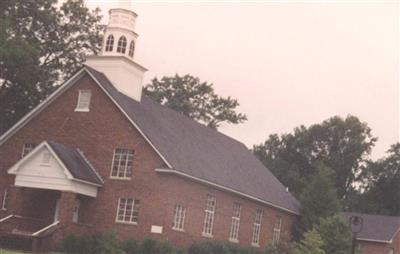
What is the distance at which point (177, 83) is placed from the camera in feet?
246

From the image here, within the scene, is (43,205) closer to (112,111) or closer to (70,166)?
(70,166)

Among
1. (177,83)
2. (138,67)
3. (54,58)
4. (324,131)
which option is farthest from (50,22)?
(324,131)

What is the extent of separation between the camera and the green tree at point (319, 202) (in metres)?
49.2

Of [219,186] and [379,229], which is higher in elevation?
[219,186]

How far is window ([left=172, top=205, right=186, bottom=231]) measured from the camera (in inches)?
1389

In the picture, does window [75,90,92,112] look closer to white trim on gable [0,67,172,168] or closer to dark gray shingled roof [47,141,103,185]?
white trim on gable [0,67,172,168]

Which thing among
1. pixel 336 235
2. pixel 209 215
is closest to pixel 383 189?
pixel 336 235

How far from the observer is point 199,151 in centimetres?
4081

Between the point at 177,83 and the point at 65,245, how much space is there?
4498cm

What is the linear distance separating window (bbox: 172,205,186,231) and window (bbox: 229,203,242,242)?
644 cm

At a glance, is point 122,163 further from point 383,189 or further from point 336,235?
point 383,189

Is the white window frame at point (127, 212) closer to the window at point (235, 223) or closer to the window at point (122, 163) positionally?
the window at point (122, 163)

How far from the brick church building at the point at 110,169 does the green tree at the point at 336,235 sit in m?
5.80

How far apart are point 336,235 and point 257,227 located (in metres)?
8.19
